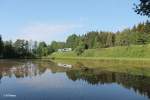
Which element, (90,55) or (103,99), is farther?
(90,55)

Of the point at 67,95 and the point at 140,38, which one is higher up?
the point at 140,38

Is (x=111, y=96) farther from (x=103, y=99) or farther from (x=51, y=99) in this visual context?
(x=51, y=99)

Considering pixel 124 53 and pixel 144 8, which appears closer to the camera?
pixel 144 8

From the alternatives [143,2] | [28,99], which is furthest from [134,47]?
[143,2]

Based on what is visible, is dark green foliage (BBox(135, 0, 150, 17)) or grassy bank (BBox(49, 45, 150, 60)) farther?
grassy bank (BBox(49, 45, 150, 60))

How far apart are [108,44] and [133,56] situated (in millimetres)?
46205

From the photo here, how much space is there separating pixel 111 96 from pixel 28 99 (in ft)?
30.6

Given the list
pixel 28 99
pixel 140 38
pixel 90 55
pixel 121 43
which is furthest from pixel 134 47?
pixel 28 99

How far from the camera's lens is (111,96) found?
1339 inches

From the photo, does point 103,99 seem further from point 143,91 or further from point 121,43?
point 121,43

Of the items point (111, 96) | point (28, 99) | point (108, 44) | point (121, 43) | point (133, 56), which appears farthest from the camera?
point (108, 44)

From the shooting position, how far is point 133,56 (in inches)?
5965

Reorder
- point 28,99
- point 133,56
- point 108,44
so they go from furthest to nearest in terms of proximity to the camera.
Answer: point 108,44 < point 133,56 < point 28,99

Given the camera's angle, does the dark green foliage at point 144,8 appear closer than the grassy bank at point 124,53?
Yes
